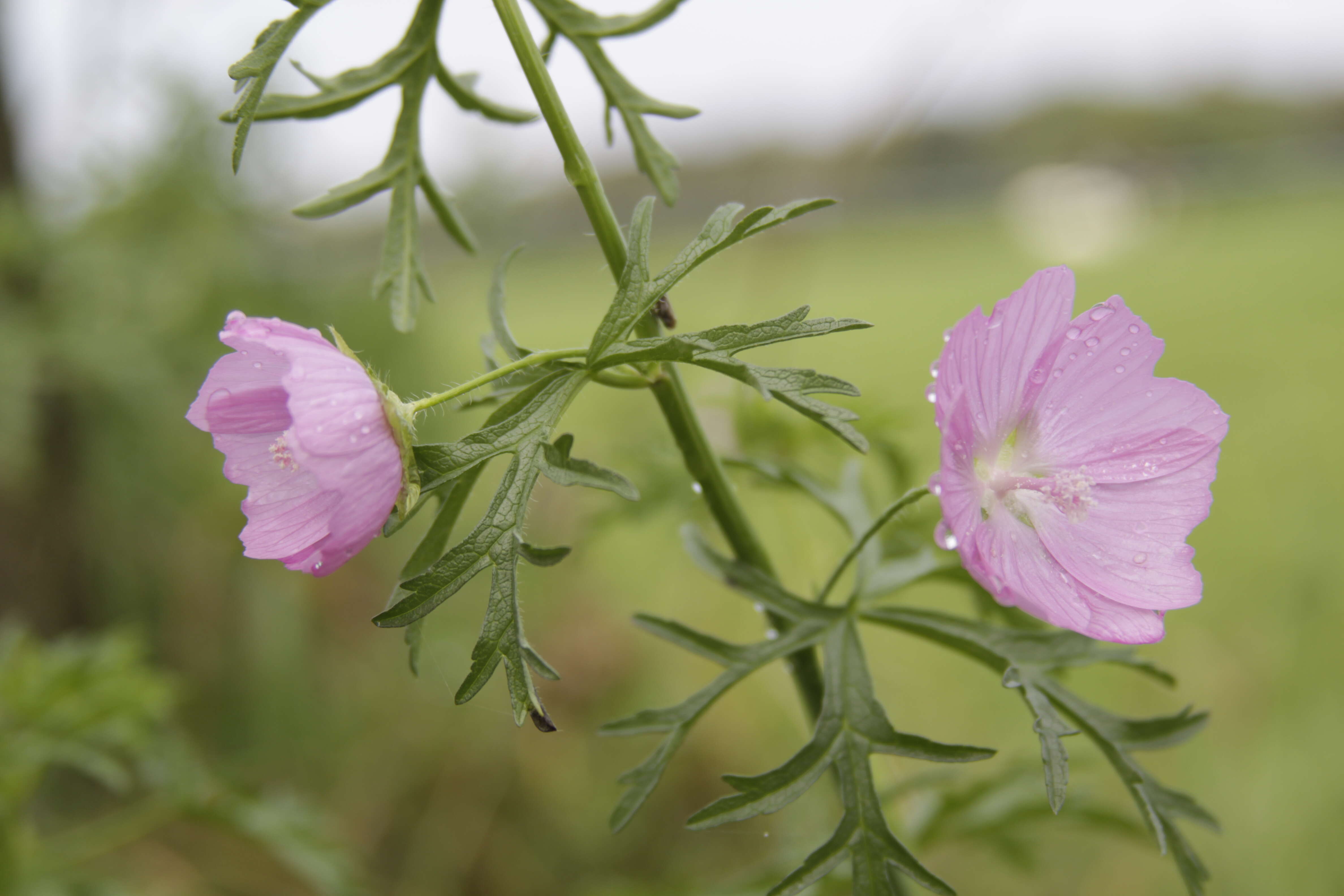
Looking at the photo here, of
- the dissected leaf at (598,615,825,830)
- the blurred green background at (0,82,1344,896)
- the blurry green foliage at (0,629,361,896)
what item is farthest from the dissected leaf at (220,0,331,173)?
the blurry green foliage at (0,629,361,896)

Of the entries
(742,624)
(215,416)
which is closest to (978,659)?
(215,416)

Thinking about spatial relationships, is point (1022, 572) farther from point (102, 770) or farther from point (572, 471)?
point (102, 770)

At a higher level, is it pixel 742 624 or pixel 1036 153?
pixel 1036 153

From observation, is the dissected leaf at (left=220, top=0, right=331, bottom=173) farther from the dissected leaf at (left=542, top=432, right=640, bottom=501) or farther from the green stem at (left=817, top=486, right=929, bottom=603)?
the green stem at (left=817, top=486, right=929, bottom=603)

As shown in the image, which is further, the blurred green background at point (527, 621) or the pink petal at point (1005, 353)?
the blurred green background at point (527, 621)

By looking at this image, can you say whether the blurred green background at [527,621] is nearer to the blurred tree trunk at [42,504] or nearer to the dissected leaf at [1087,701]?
the blurred tree trunk at [42,504]

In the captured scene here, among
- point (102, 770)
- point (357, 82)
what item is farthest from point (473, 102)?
point (102, 770)

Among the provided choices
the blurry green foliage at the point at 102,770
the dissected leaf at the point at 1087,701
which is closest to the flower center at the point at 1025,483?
the dissected leaf at the point at 1087,701

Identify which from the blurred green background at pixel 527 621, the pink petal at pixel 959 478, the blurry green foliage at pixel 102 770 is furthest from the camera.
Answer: the blurred green background at pixel 527 621

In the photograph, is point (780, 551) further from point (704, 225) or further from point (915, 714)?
point (704, 225)
